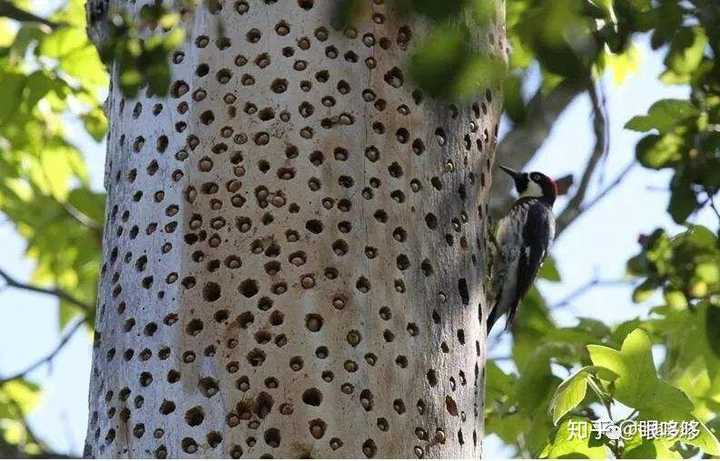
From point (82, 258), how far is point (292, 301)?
2.54 metres

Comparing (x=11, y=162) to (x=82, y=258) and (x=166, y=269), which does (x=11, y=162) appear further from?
(x=166, y=269)

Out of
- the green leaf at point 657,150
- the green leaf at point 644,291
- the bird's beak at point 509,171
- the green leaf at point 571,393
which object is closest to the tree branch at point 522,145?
the bird's beak at point 509,171

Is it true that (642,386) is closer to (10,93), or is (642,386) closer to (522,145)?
(522,145)

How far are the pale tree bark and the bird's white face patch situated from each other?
298 cm

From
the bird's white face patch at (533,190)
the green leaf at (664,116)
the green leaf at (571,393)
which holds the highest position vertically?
the green leaf at (664,116)

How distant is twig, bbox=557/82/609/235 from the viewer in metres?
4.42

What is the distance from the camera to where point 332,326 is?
2320 millimetres

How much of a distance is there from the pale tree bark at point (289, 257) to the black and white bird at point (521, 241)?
1525mm

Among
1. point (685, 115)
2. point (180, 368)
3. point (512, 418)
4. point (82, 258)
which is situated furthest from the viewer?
point (82, 258)

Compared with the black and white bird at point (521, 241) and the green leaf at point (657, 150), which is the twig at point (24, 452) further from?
the green leaf at point (657, 150)

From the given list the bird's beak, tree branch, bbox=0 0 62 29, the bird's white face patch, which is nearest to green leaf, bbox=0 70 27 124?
tree branch, bbox=0 0 62 29

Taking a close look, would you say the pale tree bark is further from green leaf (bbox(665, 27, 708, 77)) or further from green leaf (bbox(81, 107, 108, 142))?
green leaf (bbox(81, 107, 108, 142))

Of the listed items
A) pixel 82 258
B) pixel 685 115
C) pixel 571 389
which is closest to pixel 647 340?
pixel 571 389

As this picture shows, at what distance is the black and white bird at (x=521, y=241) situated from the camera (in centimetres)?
419
